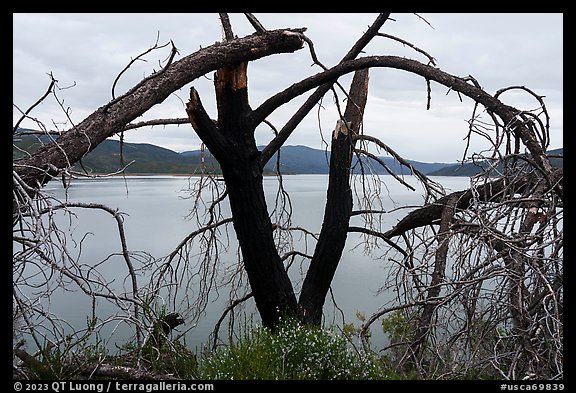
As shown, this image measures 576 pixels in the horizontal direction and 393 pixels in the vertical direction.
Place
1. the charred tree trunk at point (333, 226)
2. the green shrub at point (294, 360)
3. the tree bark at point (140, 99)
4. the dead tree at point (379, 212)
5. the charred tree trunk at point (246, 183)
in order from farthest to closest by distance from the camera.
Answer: the charred tree trunk at point (333, 226), the charred tree trunk at point (246, 183), the green shrub at point (294, 360), the tree bark at point (140, 99), the dead tree at point (379, 212)

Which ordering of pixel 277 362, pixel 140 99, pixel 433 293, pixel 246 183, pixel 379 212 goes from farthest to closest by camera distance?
pixel 379 212 < pixel 246 183 < pixel 433 293 < pixel 140 99 < pixel 277 362

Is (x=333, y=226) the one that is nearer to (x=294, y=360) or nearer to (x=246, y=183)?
(x=246, y=183)

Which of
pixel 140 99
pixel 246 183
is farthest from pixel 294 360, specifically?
pixel 140 99

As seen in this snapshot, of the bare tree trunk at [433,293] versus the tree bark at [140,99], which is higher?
the tree bark at [140,99]

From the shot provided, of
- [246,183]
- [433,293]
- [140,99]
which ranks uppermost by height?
[140,99]

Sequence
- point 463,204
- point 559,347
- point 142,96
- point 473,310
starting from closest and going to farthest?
point 559,347
point 473,310
point 142,96
point 463,204

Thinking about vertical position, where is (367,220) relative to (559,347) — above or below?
→ above

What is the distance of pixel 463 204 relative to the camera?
5.23 m

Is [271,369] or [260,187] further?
[260,187]

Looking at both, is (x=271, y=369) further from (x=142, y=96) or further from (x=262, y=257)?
(x=142, y=96)

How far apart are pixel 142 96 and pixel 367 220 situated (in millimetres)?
2628

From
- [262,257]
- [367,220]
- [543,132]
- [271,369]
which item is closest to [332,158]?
[367,220]

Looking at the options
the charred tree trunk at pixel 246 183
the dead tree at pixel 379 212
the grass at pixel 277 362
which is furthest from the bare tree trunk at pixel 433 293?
the charred tree trunk at pixel 246 183

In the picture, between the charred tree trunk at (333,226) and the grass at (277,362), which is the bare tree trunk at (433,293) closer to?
the grass at (277,362)
